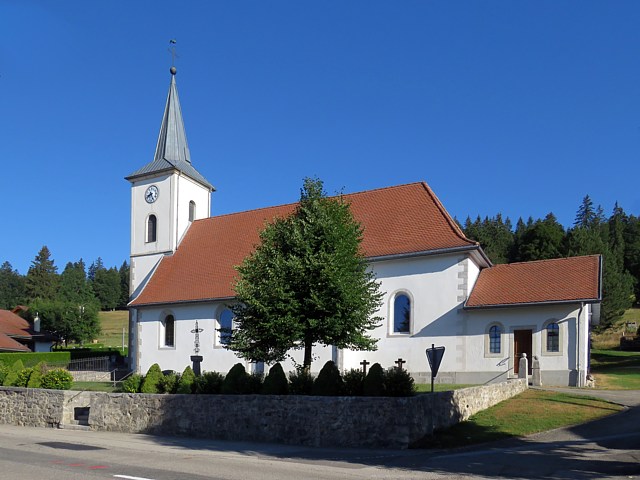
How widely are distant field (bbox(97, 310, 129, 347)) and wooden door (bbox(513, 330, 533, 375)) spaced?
209 ft

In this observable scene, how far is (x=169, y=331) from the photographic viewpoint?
124ft

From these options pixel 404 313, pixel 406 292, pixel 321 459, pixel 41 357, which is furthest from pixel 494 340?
pixel 41 357

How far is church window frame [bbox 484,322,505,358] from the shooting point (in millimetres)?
28000

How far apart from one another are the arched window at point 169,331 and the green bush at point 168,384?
1776 centimetres

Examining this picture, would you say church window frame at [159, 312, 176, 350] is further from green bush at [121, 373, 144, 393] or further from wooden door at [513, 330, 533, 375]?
wooden door at [513, 330, 533, 375]

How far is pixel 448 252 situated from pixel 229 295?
40.6ft

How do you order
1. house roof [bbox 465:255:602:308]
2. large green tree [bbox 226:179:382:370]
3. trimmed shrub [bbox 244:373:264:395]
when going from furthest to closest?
house roof [bbox 465:255:602:308] → large green tree [bbox 226:179:382:370] → trimmed shrub [bbox 244:373:264:395]

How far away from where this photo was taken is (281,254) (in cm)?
2270

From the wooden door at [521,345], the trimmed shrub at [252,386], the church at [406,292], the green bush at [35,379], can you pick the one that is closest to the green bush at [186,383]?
the trimmed shrub at [252,386]

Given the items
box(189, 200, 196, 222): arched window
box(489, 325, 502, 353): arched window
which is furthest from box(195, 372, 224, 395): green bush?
box(189, 200, 196, 222): arched window

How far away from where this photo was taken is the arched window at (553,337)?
26969mm

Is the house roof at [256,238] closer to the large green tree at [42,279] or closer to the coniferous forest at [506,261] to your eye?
the coniferous forest at [506,261]

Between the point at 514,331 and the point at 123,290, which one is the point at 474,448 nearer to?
the point at 514,331

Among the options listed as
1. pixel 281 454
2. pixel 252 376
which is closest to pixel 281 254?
pixel 252 376
